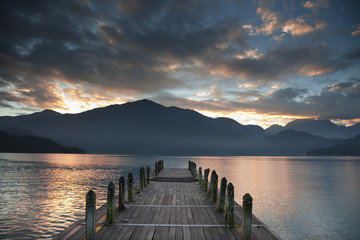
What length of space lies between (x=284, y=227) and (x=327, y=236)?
10.7ft

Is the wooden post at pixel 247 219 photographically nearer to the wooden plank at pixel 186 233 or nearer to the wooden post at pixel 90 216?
the wooden plank at pixel 186 233

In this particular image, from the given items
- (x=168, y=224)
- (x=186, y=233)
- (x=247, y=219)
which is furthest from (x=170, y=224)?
(x=247, y=219)

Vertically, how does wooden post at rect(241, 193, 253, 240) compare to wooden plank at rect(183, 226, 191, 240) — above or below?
above

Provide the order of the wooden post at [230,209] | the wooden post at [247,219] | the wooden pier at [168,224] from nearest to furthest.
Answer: the wooden post at [247,219] < the wooden pier at [168,224] < the wooden post at [230,209]

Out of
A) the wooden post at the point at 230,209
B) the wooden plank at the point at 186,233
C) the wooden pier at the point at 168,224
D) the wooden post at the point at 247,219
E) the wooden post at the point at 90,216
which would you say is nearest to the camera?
the wooden post at the point at 90,216

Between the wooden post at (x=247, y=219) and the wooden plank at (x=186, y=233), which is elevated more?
the wooden post at (x=247, y=219)

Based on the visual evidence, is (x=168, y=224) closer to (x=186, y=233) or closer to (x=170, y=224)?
(x=170, y=224)

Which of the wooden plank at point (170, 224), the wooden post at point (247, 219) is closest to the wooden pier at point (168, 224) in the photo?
the wooden plank at point (170, 224)

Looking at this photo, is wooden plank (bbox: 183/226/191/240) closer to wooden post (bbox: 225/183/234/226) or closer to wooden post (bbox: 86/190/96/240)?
wooden post (bbox: 225/183/234/226)

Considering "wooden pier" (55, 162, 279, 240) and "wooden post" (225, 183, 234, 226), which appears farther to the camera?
"wooden post" (225, 183, 234, 226)

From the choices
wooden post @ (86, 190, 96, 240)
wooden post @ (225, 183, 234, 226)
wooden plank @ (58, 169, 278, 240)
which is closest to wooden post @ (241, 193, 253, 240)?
wooden plank @ (58, 169, 278, 240)

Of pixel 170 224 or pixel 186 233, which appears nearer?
pixel 186 233

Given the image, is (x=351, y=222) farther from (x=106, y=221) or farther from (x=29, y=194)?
(x=29, y=194)

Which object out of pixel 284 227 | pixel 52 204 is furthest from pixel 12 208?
pixel 284 227
